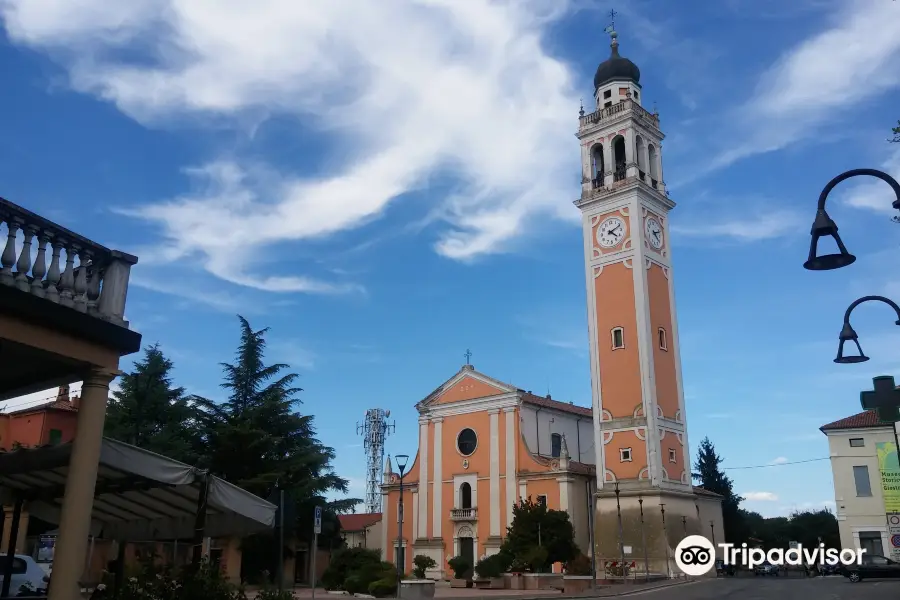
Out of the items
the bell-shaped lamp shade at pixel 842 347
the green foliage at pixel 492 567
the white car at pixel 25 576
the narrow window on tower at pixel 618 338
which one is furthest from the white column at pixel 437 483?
the bell-shaped lamp shade at pixel 842 347

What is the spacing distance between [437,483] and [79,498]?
1603 inches

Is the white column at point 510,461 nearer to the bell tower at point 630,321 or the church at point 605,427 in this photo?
the church at point 605,427

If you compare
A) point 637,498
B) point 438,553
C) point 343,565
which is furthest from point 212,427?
point 637,498

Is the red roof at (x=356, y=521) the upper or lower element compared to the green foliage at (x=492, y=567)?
upper

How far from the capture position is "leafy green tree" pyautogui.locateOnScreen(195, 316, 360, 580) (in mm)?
31281

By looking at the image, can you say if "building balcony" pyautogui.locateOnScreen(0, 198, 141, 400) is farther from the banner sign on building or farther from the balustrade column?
the banner sign on building

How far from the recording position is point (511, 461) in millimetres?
43906

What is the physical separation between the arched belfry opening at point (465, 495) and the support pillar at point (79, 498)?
39.4 m

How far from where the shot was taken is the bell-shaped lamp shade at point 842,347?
409 inches

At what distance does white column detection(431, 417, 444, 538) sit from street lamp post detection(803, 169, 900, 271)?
Result: 131ft

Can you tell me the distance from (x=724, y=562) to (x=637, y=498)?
1054 centimetres

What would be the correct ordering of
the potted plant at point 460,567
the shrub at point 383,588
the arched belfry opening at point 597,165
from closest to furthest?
the shrub at point 383,588
the potted plant at point 460,567
the arched belfry opening at point 597,165

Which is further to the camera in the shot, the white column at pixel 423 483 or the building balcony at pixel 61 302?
the white column at pixel 423 483

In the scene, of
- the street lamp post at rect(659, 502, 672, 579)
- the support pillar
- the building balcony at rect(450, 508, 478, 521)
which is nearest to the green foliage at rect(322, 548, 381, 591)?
the building balcony at rect(450, 508, 478, 521)
